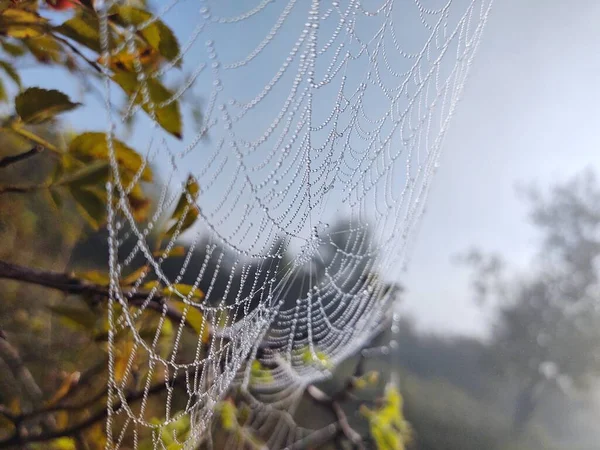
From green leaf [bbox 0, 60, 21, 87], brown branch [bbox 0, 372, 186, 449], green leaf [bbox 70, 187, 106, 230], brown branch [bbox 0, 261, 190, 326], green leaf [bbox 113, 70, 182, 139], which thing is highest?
green leaf [bbox 113, 70, 182, 139]

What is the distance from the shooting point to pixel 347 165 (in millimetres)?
577

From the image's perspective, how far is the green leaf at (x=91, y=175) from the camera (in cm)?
31

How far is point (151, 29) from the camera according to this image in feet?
0.98

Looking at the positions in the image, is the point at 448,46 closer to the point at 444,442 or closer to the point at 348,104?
the point at 348,104

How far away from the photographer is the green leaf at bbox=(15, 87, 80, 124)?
11.5 inches

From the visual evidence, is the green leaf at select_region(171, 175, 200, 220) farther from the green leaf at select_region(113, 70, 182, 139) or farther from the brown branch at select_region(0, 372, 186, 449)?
the brown branch at select_region(0, 372, 186, 449)

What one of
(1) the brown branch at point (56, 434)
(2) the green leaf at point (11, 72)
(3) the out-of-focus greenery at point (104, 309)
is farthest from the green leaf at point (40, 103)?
(1) the brown branch at point (56, 434)

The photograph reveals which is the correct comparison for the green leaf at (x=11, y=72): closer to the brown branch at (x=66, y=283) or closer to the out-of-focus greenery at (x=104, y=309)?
the out-of-focus greenery at (x=104, y=309)

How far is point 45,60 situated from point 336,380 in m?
1.14

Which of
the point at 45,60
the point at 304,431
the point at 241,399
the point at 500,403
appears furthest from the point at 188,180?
the point at 500,403

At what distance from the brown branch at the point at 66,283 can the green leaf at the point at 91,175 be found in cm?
6

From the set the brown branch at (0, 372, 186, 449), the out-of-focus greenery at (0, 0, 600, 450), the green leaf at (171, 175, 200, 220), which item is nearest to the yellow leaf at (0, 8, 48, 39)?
the out-of-focus greenery at (0, 0, 600, 450)

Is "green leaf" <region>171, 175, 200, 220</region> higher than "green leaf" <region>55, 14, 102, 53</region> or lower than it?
lower

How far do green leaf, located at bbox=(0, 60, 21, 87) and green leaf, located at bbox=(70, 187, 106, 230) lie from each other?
12 centimetres
